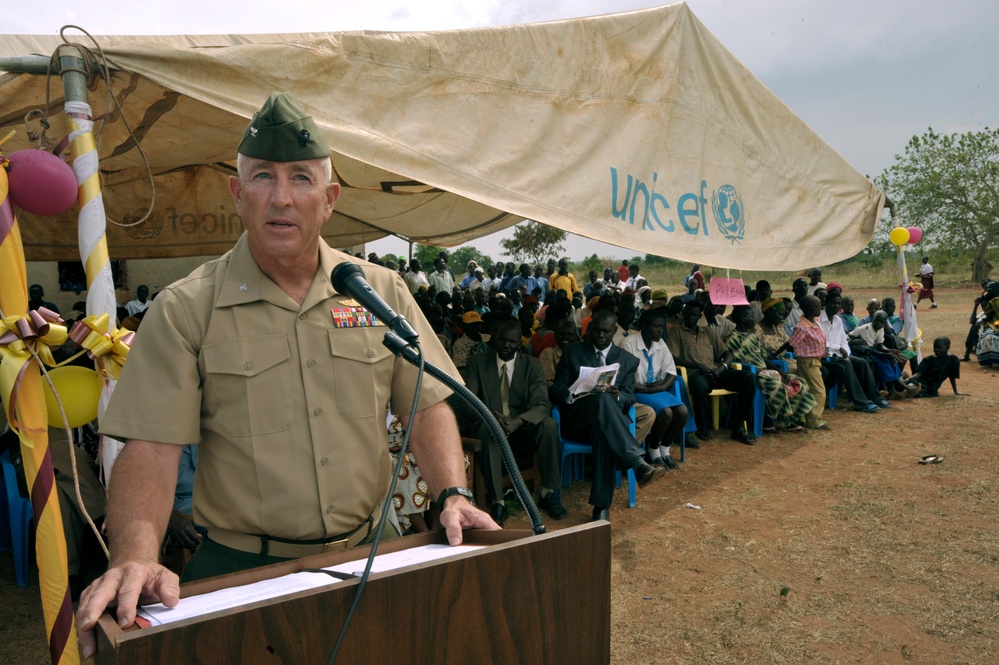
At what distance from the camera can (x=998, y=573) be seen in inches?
164

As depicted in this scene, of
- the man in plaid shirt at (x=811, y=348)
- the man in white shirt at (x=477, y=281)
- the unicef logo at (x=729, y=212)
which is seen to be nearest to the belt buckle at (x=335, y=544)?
the unicef logo at (x=729, y=212)

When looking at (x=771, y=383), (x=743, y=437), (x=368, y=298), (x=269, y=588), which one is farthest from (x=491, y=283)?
(x=269, y=588)

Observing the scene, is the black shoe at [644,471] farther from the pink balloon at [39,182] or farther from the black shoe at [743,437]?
the pink balloon at [39,182]

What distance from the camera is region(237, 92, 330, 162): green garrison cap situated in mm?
1555

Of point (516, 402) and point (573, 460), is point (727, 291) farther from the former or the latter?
point (516, 402)

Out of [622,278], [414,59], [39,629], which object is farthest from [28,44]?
[622,278]

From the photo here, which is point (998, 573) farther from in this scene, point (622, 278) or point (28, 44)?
point (622, 278)

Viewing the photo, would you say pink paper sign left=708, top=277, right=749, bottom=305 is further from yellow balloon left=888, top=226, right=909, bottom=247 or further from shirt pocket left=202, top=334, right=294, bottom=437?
shirt pocket left=202, top=334, right=294, bottom=437

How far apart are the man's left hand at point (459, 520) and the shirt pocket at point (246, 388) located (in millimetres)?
416

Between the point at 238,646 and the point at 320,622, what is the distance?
0.11 meters

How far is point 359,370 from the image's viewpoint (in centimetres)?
169

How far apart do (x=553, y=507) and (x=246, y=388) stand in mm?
3957

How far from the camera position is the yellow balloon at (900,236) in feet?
29.5

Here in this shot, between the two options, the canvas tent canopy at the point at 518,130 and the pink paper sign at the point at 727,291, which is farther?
the pink paper sign at the point at 727,291
